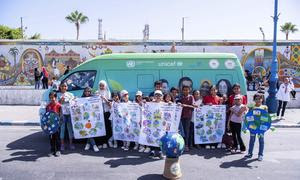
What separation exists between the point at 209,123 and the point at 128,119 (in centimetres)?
216

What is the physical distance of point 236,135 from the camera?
730 cm

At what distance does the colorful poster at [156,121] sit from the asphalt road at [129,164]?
0.49 meters

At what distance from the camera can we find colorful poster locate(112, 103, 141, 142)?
→ 23.8 feet

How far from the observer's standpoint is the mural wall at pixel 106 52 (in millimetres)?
22688

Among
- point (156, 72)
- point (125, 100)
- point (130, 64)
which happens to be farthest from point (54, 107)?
point (156, 72)

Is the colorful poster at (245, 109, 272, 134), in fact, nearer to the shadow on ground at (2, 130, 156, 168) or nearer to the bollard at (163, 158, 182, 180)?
the bollard at (163, 158, 182, 180)

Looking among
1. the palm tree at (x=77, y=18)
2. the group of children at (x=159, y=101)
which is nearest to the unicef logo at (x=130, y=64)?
the group of children at (x=159, y=101)

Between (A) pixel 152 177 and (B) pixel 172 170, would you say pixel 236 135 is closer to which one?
(B) pixel 172 170

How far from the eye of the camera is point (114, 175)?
5.59 m

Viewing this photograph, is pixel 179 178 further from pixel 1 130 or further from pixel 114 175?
pixel 1 130

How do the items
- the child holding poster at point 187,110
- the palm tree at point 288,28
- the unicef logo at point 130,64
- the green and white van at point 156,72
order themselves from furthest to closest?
the palm tree at point 288,28, the unicef logo at point 130,64, the green and white van at point 156,72, the child holding poster at point 187,110

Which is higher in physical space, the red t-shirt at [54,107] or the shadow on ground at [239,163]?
the red t-shirt at [54,107]

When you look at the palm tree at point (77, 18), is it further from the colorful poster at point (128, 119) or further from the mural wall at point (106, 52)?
the colorful poster at point (128, 119)

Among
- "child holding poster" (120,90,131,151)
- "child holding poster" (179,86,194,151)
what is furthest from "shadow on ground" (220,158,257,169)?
"child holding poster" (120,90,131,151)
